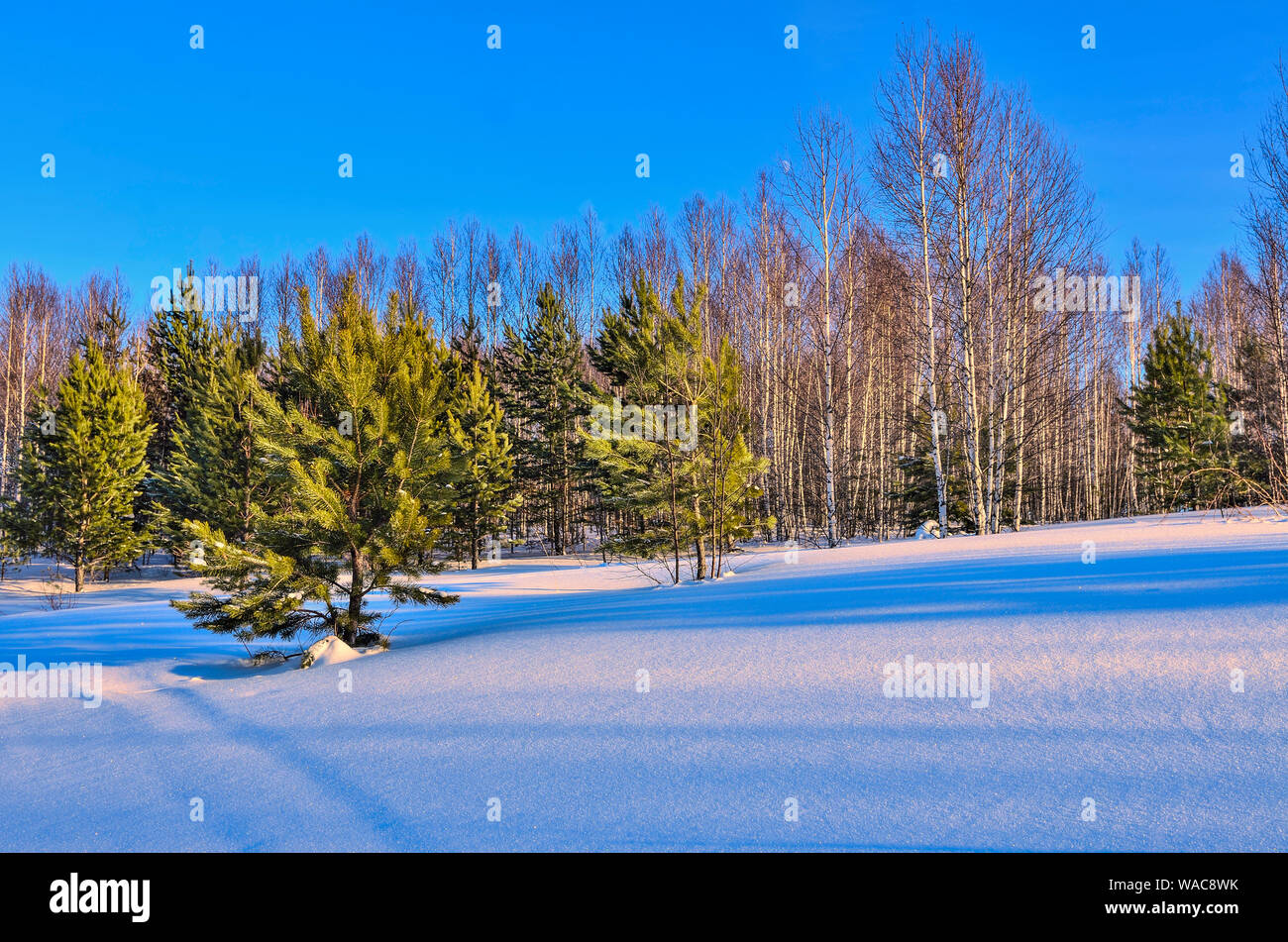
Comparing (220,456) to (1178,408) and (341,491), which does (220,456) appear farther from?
(1178,408)

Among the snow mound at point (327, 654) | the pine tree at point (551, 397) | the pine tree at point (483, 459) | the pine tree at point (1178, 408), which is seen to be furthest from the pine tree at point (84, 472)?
the pine tree at point (1178, 408)

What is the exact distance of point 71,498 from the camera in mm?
20578

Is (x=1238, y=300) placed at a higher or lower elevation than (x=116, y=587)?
higher

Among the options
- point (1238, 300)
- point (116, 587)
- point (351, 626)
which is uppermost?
point (1238, 300)

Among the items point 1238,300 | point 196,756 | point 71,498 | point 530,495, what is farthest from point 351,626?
point 1238,300

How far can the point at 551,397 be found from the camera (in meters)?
29.0

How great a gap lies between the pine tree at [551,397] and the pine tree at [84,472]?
45.5 ft

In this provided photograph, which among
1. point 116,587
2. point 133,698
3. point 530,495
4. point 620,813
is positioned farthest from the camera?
point 530,495

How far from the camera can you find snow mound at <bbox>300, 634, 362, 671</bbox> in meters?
6.16

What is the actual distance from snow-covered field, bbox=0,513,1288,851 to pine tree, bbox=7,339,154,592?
20424mm

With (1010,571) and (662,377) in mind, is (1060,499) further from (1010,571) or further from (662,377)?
(1010,571)

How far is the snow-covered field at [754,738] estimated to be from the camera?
1895 millimetres

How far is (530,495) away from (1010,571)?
25.0 m

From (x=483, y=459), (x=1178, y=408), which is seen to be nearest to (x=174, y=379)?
(x=483, y=459)
